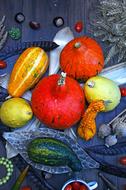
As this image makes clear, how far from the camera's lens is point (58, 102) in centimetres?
124

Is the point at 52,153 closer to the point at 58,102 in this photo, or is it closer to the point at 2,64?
the point at 58,102

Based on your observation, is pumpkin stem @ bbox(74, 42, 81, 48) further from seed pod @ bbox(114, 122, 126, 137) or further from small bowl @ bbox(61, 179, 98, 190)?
small bowl @ bbox(61, 179, 98, 190)

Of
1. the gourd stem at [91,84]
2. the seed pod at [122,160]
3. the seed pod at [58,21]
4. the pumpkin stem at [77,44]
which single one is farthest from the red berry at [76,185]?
the seed pod at [58,21]

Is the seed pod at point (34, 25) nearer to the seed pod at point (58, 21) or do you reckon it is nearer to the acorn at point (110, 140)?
the seed pod at point (58, 21)

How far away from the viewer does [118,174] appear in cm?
130

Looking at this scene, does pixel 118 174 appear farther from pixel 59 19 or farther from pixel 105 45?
pixel 59 19

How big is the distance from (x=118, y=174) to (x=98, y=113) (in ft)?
0.64

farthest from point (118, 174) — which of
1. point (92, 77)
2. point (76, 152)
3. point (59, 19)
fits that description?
point (59, 19)

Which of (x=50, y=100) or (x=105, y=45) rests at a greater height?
(x=105, y=45)

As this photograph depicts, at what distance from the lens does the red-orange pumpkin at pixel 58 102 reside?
124 centimetres

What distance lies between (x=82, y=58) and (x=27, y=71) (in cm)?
17

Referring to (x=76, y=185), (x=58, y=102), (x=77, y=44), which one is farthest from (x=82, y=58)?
(x=76, y=185)

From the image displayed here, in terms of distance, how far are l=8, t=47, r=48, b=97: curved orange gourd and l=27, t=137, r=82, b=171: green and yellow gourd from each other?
0.56ft

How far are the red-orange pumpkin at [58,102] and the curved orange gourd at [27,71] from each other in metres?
0.05
